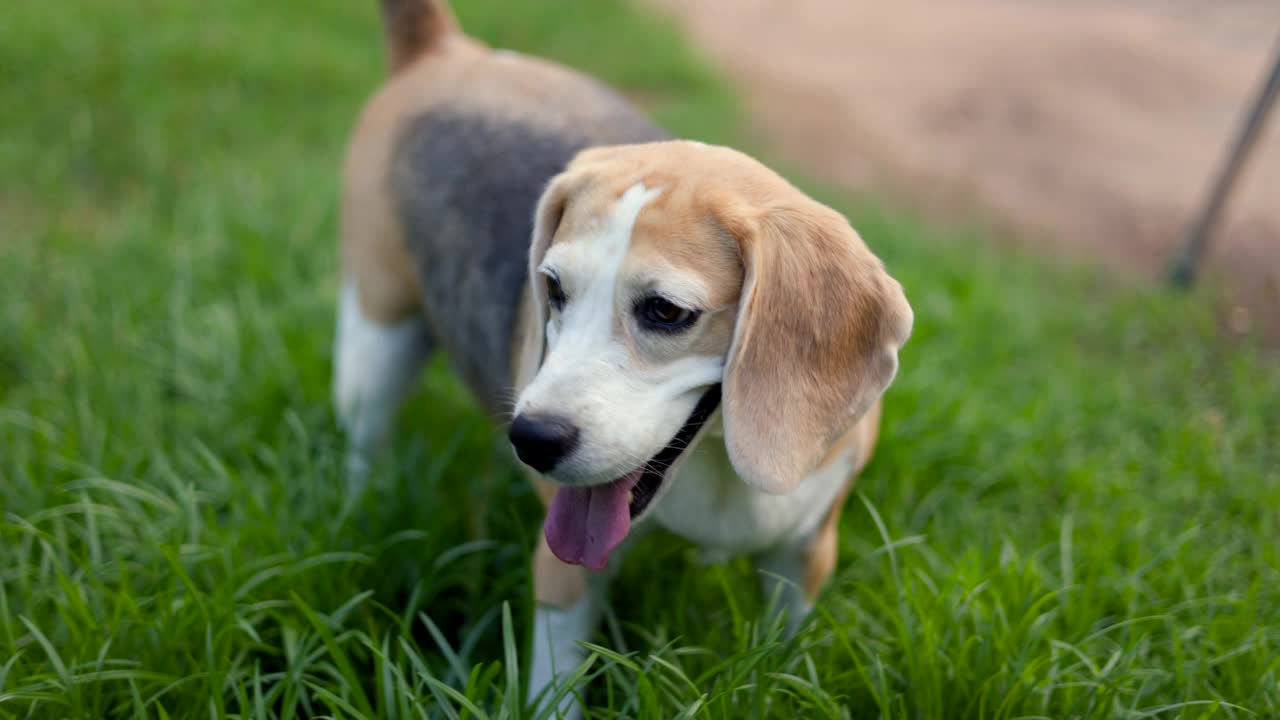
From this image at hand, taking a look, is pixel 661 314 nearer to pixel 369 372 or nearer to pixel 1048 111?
pixel 369 372

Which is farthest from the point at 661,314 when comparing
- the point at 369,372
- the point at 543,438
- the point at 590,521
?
the point at 369,372

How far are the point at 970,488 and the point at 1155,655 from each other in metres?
0.91

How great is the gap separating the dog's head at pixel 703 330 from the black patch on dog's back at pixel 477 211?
772 mm

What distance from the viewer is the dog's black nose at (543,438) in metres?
1.91

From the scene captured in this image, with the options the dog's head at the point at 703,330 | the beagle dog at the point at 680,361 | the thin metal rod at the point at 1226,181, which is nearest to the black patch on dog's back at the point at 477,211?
the beagle dog at the point at 680,361

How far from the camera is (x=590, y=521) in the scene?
2182 mm

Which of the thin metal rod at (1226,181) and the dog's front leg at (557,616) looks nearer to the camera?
the dog's front leg at (557,616)

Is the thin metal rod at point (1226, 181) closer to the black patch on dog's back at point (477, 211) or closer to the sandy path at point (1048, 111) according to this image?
the sandy path at point (1048, 111)

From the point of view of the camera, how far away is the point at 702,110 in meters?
7.82

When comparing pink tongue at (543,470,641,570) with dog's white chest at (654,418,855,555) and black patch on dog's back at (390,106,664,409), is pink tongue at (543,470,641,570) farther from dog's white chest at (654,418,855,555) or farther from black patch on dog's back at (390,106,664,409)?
black patch on dog's back at (390,106,664,409)

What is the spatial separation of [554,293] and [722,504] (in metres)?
0.60

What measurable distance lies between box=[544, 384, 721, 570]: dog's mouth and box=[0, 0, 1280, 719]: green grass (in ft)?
0.64

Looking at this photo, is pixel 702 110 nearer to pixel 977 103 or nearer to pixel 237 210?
pixel 977 103

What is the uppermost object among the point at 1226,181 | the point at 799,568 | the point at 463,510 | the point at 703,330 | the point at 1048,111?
the point at 703,330
